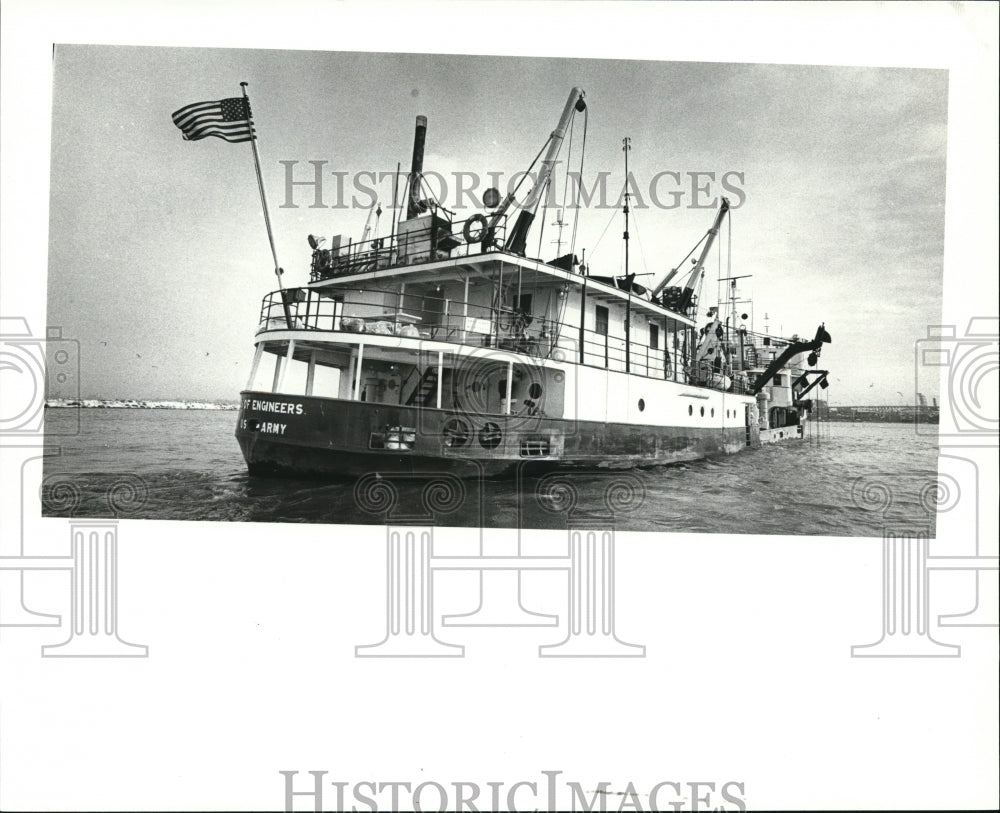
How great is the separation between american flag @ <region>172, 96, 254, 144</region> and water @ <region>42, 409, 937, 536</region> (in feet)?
5.30

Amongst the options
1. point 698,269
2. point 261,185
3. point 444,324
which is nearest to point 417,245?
point 444,324

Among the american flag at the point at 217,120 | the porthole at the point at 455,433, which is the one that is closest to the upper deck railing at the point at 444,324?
the porthole at the point at 455,433

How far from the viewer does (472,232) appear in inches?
131

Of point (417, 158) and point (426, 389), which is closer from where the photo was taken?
point (417, 158)

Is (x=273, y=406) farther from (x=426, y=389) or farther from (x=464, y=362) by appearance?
(x=464, y=362)

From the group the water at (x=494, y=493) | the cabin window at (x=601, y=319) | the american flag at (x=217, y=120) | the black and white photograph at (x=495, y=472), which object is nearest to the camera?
the black and white photograph at (x=495, y=472)

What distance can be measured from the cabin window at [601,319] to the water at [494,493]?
6.19 ft

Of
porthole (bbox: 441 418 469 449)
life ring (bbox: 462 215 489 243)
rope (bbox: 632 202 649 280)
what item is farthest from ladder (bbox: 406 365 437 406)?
rope (bbox: 632 202 649 280)

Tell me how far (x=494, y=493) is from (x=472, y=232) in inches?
63.0

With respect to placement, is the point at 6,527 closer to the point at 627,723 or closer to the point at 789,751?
the point at 627,723

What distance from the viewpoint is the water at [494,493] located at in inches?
112

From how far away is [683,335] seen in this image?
5887 millimetres

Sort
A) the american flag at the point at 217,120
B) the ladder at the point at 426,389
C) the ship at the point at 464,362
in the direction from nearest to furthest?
the american flag at the point at 217,120
the ship at the point at 464,362
the ladder at the point at 426,389

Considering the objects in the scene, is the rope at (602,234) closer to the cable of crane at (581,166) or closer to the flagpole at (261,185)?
the cable of crane at (581,166)
